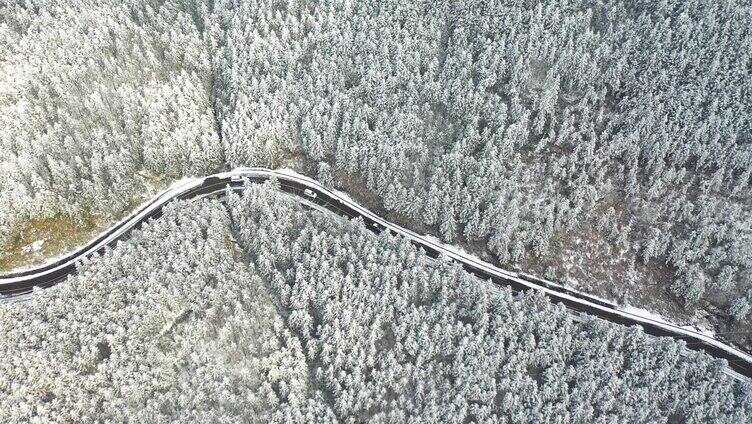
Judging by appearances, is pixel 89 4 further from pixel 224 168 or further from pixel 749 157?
pixel 749 157

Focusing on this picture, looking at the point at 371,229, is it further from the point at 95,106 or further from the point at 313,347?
the point at 95,106

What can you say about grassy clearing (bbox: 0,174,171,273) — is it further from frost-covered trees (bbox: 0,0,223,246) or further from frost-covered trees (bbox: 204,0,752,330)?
frost-covered trees (bbox: 204,0,752,330)

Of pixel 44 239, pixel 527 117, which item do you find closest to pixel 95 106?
pixel 44 239

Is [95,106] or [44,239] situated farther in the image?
[95,106]

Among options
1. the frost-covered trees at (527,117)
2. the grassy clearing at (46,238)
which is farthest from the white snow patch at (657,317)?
the grassy clearing at (46,238)

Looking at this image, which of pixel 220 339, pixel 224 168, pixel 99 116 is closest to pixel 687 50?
pixel 224 168

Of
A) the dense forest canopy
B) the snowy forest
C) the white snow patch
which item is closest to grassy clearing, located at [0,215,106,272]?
the dense forest canopy

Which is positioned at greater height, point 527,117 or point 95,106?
point 527,117
